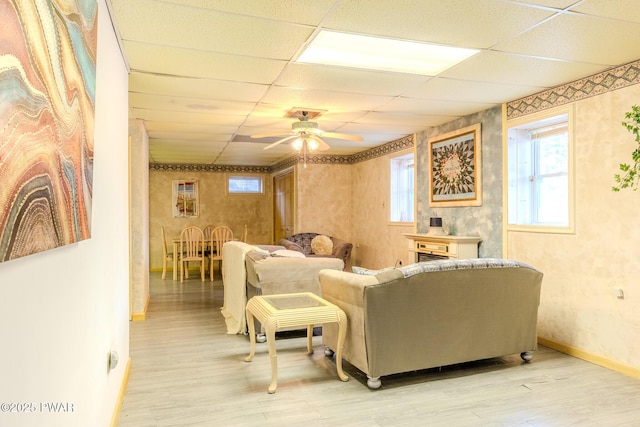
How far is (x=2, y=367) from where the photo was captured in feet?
2.54

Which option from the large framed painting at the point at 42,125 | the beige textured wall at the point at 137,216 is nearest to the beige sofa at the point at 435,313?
the large framed painting at the point at 42,125

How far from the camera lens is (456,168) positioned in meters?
4.95

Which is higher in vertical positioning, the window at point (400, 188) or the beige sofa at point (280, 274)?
the window at point (400, 188)

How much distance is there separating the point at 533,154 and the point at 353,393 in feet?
9.94

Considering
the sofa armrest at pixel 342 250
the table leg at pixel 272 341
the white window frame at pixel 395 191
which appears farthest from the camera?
the sofa armrest at pixel 342 250

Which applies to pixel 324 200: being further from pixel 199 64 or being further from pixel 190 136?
pixel 199 64

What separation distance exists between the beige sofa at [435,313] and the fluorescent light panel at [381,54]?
5.06 ft

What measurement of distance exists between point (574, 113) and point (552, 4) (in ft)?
5.39

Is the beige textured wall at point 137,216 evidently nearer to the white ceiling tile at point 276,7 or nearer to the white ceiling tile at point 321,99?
the white ceiling tile at point 321,99

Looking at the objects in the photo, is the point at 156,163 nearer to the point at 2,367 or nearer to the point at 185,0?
the point at 185,0

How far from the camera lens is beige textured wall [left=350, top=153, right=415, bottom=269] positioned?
21.4 ft

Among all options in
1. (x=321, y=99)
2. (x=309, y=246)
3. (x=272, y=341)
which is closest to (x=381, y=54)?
(x=321, y=99)

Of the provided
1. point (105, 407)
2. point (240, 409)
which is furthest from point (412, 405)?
point (105, 407)

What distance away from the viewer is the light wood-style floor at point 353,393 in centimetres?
246
